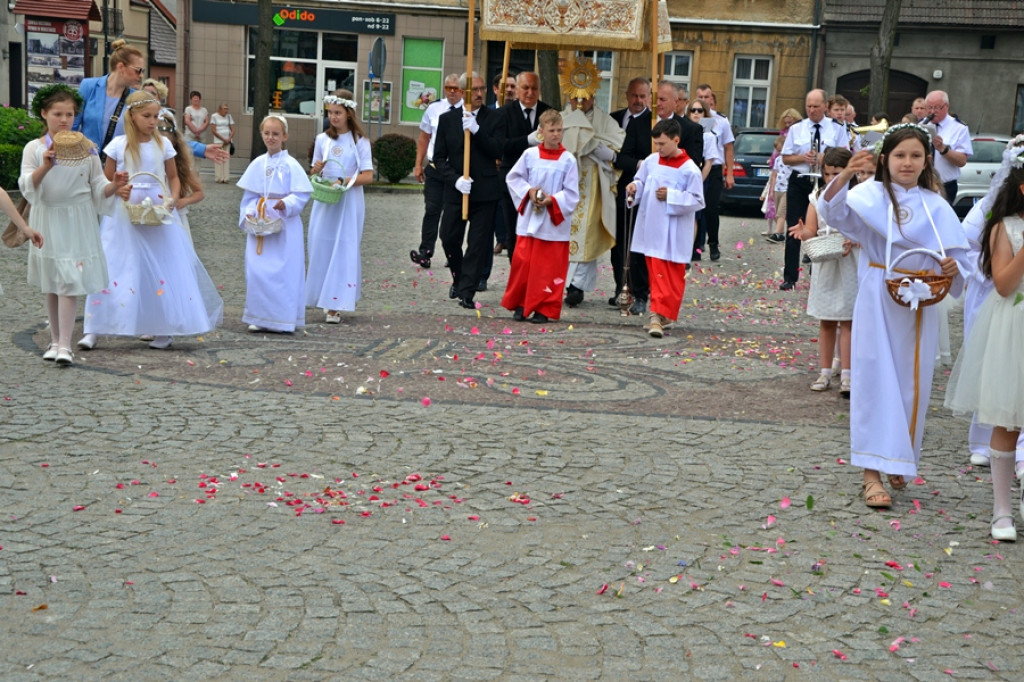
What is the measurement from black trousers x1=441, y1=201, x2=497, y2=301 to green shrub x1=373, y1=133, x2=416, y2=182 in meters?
16.3

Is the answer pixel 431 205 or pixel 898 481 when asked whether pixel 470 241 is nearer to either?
pixel 431 205

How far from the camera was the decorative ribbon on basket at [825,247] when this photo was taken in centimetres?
920

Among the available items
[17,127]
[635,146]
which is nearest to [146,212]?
[635,146]

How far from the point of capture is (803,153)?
15016 millimetres

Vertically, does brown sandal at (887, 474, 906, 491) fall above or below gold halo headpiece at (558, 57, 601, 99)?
below

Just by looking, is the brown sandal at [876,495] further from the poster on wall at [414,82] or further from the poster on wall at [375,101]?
the poster on wall at [414,82]

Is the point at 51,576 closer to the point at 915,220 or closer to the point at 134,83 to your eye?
the point at 915,220

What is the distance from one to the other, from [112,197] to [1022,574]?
21.8 feet

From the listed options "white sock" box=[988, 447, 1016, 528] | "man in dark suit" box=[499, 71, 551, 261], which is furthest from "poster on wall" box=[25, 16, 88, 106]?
"white sock" box=[988, 447, 1016, 528]

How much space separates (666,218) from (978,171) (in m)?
13.6

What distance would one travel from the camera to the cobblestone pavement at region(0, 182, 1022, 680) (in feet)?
15.5

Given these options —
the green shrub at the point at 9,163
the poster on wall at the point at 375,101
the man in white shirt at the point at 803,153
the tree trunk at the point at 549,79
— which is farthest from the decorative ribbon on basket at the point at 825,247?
the poster on wall at the point at 375,101

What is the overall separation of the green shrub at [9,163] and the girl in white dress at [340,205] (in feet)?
33.9

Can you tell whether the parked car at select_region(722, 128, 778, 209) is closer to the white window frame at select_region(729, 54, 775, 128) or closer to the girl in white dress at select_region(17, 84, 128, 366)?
the white window frame at select_region(729, 54, 775, 128)
